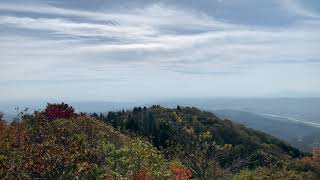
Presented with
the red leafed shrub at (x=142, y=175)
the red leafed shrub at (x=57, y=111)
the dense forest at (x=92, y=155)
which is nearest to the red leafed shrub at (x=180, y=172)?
the dense forest at (x=92, y=155)

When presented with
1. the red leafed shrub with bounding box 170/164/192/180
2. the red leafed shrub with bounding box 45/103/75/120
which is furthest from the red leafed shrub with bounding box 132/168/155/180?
the red leafed shrub with bounding box 45/103/75/120

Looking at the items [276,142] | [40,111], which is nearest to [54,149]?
[40,111]

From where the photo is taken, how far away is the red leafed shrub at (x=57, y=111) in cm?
6109

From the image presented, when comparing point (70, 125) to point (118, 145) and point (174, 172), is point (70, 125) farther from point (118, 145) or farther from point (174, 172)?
point (174, 172)

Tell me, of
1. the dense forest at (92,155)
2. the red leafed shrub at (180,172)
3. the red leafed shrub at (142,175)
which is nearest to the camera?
the dense forest at (92,155)

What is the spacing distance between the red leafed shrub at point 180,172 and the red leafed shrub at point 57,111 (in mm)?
21568

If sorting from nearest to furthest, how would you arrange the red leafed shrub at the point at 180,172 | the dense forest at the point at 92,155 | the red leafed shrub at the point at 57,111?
the dense forest at the point at 92,155, the red leafed shrub at the point at 180,172, the red leafed shrub at the point at 57,111

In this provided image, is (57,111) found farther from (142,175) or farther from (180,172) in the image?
(142,175)

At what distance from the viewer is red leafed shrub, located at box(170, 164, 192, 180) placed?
40644 mm

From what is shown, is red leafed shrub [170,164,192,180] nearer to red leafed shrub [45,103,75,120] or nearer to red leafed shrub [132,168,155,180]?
red leafed shrub [132,168,155,180]

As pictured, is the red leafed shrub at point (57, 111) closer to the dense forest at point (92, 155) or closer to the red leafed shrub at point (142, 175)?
the dense forest at point (92, 155)

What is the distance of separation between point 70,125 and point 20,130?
5577 mm

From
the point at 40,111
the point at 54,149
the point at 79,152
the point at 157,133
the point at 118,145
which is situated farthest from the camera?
the point at 157,133

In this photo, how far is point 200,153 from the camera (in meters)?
42.7
